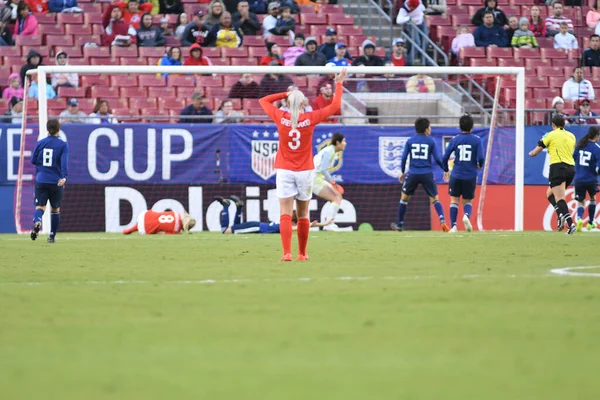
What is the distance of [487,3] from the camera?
27.0 metres

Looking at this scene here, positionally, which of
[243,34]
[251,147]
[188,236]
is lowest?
[188,236]

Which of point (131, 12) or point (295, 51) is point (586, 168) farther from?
point (131, 12)

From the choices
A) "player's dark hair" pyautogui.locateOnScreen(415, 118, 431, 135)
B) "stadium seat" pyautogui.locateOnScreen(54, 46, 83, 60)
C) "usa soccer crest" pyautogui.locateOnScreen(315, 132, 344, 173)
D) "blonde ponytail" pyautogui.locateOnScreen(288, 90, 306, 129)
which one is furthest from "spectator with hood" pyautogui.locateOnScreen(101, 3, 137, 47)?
"blonde ponytail" pyautogui.locateOnScreen(288, 90, 306, 129)

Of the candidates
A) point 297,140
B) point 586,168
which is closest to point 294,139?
point 297,140

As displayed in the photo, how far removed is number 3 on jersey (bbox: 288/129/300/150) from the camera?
1265 centimetres

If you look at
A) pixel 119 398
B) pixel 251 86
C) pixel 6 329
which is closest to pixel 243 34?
pixel 251 86

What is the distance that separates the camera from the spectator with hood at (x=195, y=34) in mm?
24891

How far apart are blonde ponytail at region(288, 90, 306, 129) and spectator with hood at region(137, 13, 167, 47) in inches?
505

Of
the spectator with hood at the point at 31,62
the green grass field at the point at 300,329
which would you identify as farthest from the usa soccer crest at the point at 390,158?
the green grass field at the point at 300,329

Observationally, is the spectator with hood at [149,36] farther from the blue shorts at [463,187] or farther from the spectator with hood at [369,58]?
the blue shorts at [463,187]

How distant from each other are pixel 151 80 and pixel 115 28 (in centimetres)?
222

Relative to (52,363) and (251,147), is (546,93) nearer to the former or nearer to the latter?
(251,147)

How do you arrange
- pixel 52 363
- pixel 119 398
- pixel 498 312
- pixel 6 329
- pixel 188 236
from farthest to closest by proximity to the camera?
1. pixel 188 236
2. pixel 498 312
3. pixel 6 329
4. pixel 52 363
5. pixel 119 398

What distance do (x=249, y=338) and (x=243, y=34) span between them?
64.5ft
